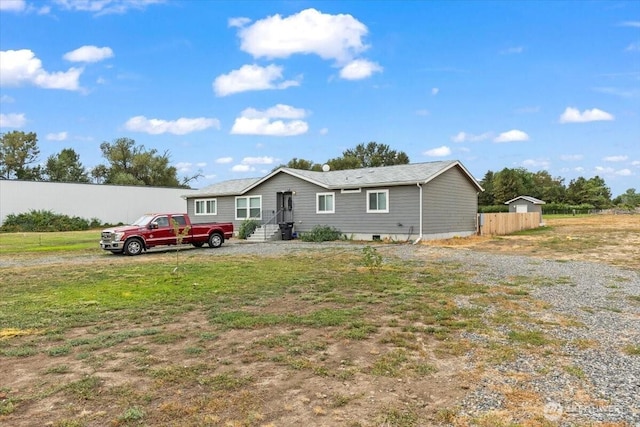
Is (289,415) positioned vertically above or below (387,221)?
below

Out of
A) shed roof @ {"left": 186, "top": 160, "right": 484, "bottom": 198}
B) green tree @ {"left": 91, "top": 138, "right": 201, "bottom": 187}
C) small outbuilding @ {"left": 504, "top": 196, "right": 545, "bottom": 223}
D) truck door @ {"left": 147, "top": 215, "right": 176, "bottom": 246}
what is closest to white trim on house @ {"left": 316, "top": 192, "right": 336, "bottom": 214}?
shed roof @ {"left": 186, "top": 160, "right": 484, "bottom": 198}

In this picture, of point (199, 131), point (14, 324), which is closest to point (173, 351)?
point (14, 324)

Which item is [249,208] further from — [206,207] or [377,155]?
[377,155]

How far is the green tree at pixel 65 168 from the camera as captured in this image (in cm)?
6462

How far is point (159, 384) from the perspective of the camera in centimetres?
414

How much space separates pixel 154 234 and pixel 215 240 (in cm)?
295

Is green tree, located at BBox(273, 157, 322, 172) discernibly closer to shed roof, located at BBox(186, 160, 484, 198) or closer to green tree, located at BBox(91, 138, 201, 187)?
green tree, located at BBox(91, 138, 201, 187)

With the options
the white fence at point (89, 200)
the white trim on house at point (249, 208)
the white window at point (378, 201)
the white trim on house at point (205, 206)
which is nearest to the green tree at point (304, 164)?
the white fence at point (89, 200)

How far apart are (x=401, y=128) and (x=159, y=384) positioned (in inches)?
1137

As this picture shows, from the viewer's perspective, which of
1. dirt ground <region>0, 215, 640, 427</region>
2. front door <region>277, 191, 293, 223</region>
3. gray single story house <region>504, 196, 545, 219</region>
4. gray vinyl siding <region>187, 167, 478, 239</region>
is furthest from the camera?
gray single story house <region>504, 196, 545, 219</region>

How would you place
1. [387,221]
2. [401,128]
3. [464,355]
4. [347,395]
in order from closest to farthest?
[347,395] → [464,355] → [387,221] → [401,128]

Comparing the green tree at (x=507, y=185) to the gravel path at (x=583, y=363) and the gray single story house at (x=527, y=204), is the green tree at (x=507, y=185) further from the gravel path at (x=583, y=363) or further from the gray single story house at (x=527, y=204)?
the gravel path at (x=583, y=363)

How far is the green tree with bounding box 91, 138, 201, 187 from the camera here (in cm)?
6544

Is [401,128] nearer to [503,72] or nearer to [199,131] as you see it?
[503,72]
